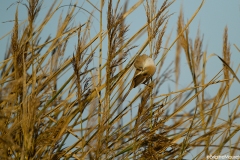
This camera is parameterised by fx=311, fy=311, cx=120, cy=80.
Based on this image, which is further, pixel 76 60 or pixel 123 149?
pixel 123 149

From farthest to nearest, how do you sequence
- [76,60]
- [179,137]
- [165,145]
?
[179,137]
[165,145]
[76,60]

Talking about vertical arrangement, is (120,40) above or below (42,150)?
above

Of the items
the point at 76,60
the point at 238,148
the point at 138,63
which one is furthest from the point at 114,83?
the point at 238,148

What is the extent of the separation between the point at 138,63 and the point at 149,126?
167mm

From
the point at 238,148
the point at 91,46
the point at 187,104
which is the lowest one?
the point at 238,148

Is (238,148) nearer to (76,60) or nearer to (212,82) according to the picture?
(212,82)

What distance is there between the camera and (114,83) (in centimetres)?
84

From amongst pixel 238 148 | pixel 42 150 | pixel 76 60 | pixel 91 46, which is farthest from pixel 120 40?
pixel 238 148

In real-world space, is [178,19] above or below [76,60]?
above

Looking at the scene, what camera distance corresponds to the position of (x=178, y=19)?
0.93 m

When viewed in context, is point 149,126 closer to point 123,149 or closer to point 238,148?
point 123,149

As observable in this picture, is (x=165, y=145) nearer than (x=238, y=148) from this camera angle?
Yes

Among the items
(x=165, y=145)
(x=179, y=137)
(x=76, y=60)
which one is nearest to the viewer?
(x=76, y=60)

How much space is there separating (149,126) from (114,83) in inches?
5.8
